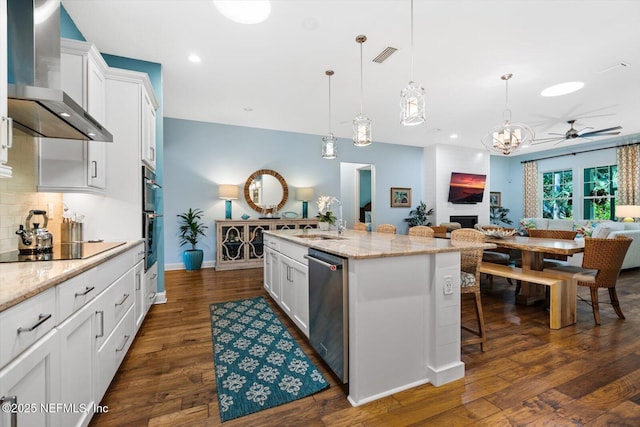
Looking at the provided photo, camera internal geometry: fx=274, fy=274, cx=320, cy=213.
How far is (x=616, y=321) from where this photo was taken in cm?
273

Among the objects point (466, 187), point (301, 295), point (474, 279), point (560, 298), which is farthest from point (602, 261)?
point (466, 187)

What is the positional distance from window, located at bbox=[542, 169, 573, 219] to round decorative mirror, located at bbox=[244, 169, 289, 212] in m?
8.03

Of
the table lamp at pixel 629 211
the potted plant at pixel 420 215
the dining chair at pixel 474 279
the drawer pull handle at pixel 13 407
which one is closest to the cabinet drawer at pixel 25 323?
the drawer pull handle at pixel 13 407

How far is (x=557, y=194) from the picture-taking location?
815cm

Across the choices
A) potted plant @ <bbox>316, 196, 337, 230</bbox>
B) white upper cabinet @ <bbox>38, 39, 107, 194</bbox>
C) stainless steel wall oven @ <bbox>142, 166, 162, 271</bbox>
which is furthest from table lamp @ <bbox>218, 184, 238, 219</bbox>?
white upper cabinet @ <bbox>38, 39, 107, 194</bbox>

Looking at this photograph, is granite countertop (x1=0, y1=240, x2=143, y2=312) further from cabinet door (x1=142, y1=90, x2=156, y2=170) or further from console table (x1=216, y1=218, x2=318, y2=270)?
console table (x1=216, y1=218, x2=318, y2=270)

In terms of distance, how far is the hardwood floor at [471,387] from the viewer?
1464 mm

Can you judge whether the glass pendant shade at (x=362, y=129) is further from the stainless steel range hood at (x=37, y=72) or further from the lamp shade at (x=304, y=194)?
the lamp shade at (x=304, y=194)

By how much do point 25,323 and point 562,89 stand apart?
6009 millimetres

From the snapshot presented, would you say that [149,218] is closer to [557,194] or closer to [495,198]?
[495,198]

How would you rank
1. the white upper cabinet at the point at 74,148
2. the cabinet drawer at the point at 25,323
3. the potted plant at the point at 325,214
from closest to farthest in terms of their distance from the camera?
1. the cabinet drawer at the point at 25,323
2. the white upper cabinet at the point at 74,148
3. the potted plant at the point at 325,214

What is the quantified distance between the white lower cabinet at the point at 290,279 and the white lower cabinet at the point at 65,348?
1269mm

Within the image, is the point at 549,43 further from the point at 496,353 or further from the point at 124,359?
the point at 124,359

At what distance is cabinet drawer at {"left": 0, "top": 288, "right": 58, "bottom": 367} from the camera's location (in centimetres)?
79
